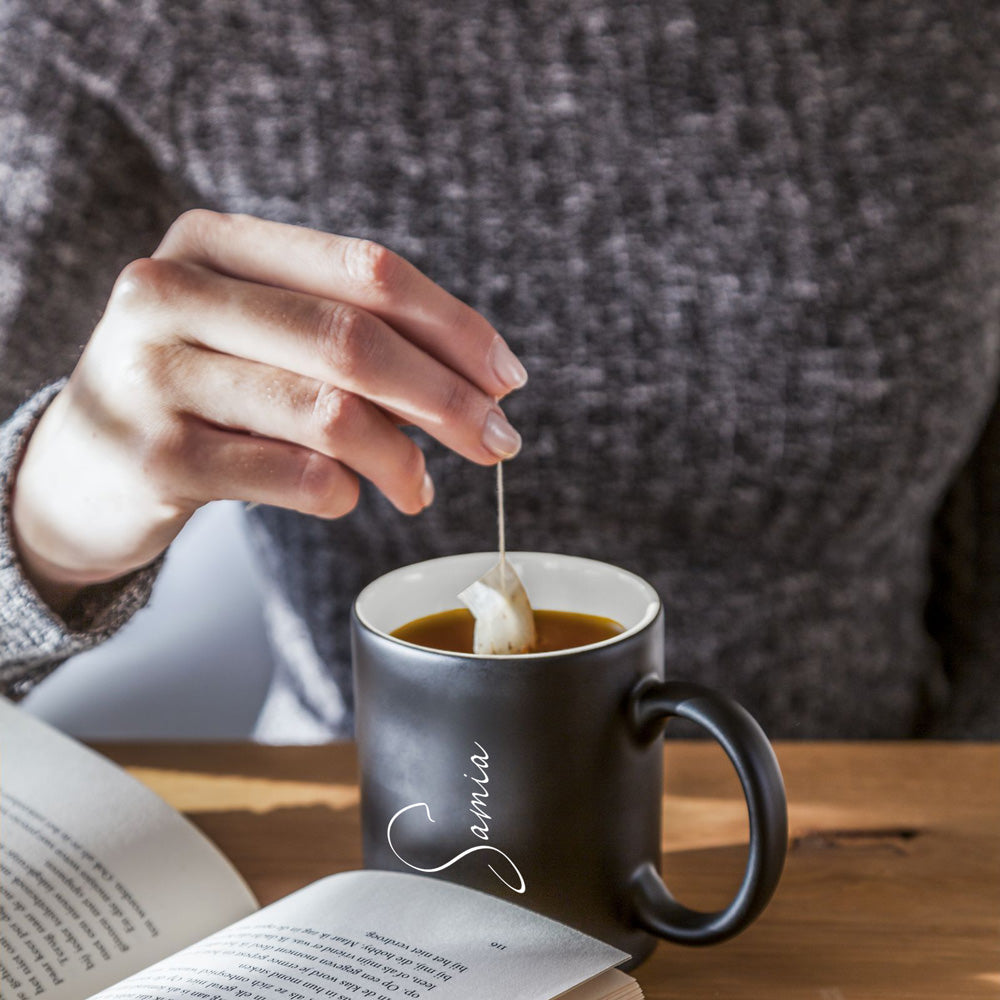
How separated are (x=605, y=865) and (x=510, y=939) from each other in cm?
4

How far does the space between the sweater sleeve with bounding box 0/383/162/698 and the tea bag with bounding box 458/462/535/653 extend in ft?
0.43

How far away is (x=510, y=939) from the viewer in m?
0.26

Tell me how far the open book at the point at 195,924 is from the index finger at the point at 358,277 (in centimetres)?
15

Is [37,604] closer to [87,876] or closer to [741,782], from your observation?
[87,876]

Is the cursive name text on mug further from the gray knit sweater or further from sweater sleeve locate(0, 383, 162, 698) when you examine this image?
the gray knit sweater

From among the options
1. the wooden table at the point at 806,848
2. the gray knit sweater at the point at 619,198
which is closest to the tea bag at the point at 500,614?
the wooden table at the point at 806,848

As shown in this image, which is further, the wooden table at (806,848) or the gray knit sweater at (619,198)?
the gray knit sweater at (619,198)

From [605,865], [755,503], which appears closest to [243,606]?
[755,503]

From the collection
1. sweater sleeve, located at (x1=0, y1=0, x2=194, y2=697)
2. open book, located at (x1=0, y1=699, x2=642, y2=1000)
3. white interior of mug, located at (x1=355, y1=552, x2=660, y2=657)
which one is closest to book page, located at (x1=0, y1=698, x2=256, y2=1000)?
open book, located at (x1=0, y1=699, x2=642, y2=1000)

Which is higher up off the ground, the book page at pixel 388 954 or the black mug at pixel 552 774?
the black mug at pixel 552 774

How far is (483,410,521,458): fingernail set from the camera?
31cm

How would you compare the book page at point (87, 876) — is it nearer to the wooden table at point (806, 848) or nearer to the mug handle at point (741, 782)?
the wooden table at point (806, 848)

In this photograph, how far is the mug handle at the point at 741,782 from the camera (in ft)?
0.88

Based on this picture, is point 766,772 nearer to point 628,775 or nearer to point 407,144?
point 628,775
